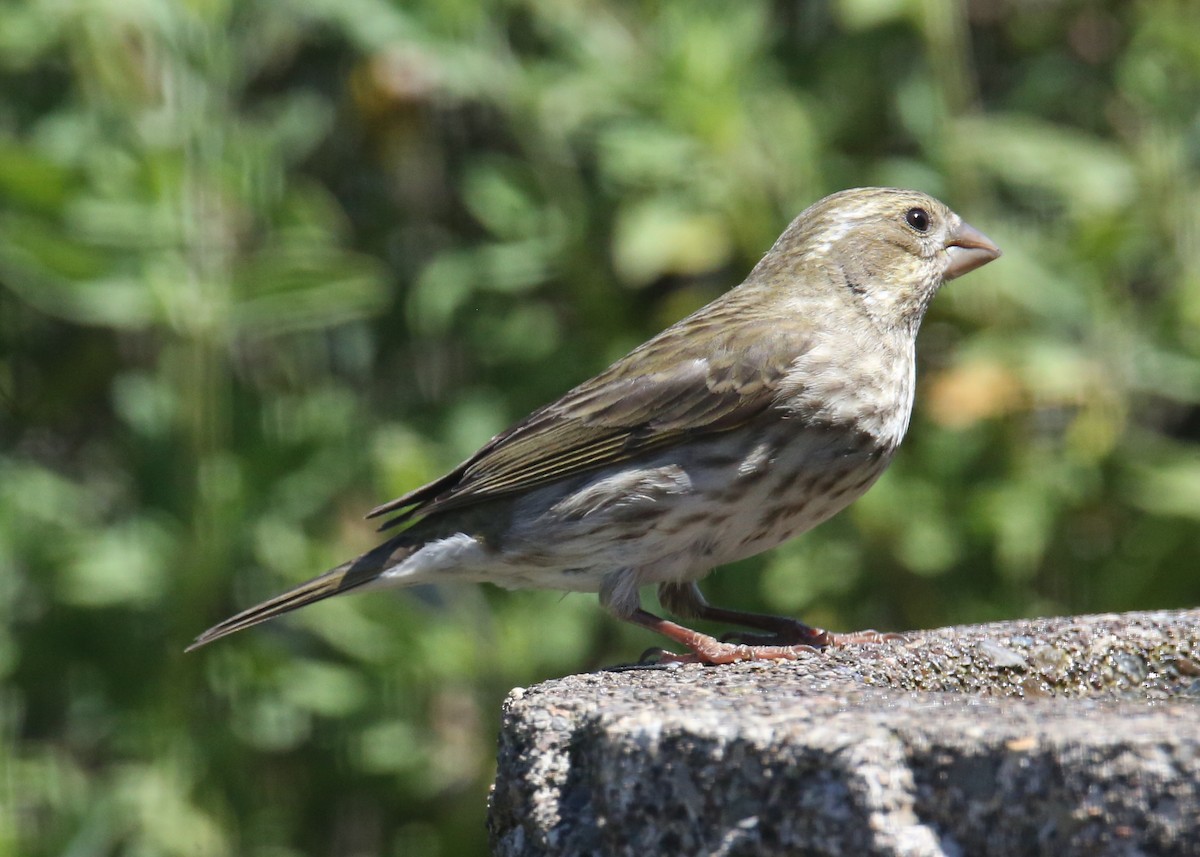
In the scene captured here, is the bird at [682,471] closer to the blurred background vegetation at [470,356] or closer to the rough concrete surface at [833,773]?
the blurred background vegetation at [470,356]

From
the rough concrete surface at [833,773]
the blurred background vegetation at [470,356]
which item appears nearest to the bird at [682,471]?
the blurred background vegetation at [470,356]

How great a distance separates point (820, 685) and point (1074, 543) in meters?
2.02

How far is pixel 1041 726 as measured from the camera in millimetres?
1881

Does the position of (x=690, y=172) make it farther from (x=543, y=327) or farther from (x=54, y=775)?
(x=54, y=775)

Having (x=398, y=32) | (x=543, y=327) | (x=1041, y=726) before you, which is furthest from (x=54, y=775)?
(x=1041, y=726)

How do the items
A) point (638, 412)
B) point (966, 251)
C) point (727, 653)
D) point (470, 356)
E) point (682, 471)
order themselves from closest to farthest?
point (727, 653)
point (682, 471)
point (638, 412)
point (966, 251)
point (470, 356)

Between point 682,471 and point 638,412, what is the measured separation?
0.68 feet

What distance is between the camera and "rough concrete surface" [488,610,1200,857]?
1804 mm

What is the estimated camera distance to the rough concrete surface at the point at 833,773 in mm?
1804

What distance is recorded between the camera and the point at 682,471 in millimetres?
3578

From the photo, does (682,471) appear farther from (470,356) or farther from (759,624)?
(470,356)

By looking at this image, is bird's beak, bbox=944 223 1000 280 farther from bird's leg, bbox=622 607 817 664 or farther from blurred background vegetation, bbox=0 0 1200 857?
bird's leg, bbox=622 607 817 664

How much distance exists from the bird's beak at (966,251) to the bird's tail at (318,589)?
1545 millimetres

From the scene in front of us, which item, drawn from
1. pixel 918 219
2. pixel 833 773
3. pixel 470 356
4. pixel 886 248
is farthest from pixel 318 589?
pixel 833 773
